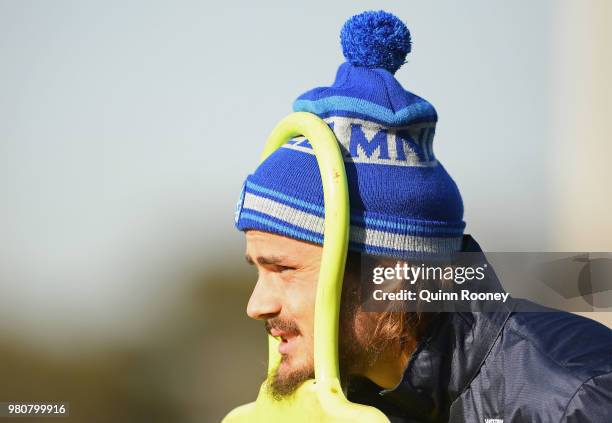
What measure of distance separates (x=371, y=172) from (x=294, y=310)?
0.34 metres

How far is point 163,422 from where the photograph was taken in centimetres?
518

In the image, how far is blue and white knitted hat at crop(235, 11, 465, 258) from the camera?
2250 millimetres

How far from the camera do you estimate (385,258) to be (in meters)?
2.28

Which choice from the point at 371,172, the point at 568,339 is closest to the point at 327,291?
the point at 371,172

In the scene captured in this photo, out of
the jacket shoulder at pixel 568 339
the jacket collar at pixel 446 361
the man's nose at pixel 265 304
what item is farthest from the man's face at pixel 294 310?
the jacket shoulder at pixel 568 339

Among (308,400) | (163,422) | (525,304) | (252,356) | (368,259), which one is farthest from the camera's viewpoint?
(252,356)

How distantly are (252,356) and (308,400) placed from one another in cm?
359

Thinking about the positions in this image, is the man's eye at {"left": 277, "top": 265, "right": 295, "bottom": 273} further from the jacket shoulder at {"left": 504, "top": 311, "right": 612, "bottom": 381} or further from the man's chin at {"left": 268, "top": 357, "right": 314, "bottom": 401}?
the jacket shoulder at {"left": 504, "top": 311, "right": 612, "bottom": 381}

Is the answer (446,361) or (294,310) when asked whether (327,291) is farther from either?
(446,361)

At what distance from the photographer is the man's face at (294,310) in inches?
89.7

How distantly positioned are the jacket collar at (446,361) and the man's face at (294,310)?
0.11 metres

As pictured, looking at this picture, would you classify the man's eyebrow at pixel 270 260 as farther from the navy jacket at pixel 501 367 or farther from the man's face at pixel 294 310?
the navy jacket at pixel 501 367

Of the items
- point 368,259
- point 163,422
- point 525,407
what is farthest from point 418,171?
point 163,422

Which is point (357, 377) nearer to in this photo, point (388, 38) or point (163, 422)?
point (388, 38)
